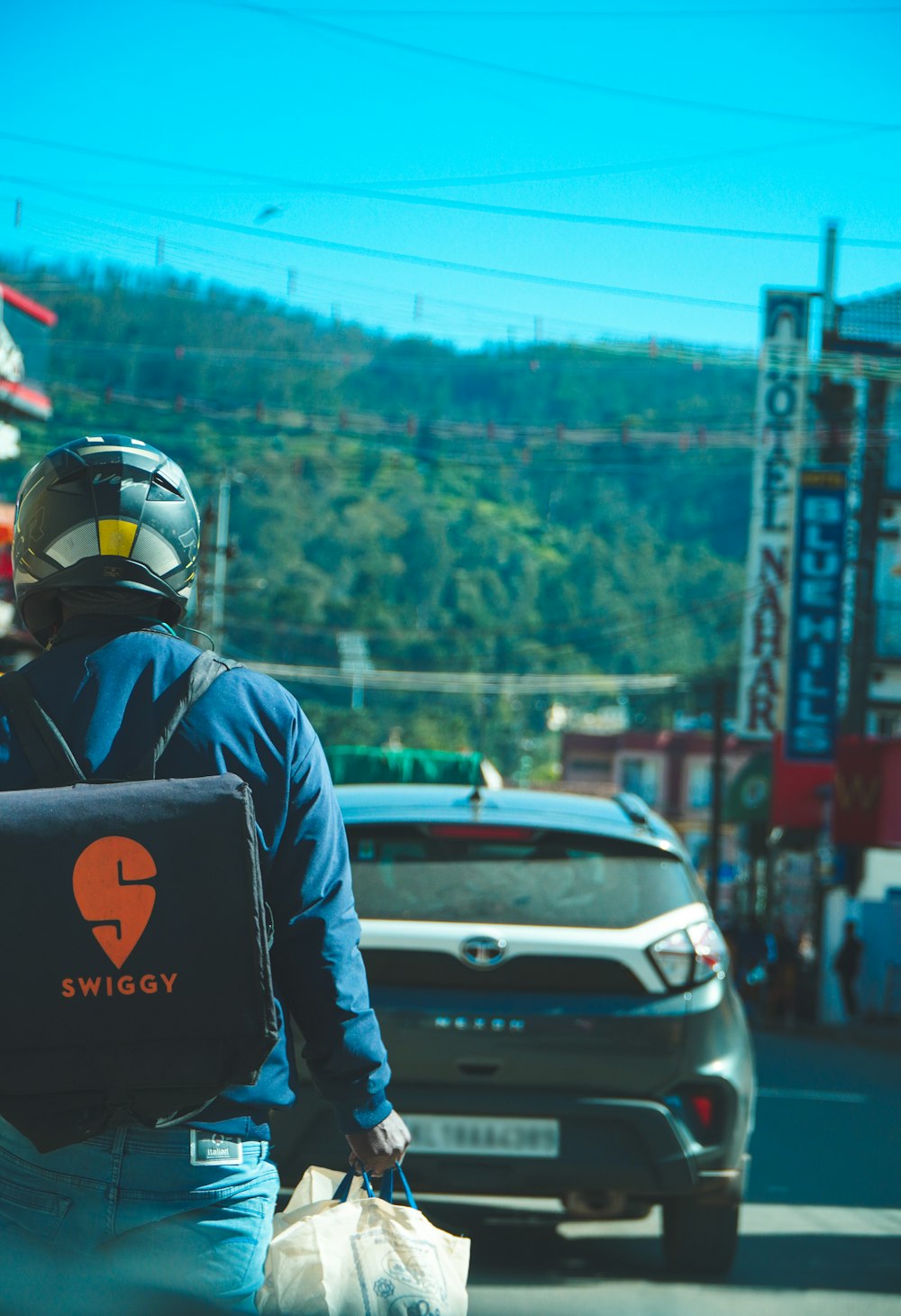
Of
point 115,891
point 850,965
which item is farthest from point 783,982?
point 115,891

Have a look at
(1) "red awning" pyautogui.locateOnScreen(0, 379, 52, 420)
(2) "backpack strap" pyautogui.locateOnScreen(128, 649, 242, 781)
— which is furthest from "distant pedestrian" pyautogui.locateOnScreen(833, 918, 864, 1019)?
(2) "backpack strap" pyautogui.locateOnScreen(128, 649, 242, 781)

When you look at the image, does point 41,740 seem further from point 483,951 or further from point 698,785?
point 698,785

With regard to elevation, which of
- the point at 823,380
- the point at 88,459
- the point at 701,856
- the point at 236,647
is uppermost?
the point at 823,380

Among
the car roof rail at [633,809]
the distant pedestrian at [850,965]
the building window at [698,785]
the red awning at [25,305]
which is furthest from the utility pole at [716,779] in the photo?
the building window at [698,785]

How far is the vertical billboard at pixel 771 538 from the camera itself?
2962 cm

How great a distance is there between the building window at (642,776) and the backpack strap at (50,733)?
84.0 metres

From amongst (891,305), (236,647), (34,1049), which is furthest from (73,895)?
(236,647)

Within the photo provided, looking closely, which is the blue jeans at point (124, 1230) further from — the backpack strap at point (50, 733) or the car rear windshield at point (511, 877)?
the car rear windshield at point (511, 877)

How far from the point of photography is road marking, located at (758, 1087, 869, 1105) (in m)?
13.1

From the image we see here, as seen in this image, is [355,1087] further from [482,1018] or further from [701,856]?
[701,856]

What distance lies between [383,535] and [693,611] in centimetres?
6438

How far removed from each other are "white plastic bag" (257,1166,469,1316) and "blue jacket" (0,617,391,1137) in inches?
5.3

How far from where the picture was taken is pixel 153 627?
2.54 metres

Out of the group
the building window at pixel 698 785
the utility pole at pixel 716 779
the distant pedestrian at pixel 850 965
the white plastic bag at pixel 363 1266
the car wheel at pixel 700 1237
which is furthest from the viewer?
the building window at pixel 698 785
